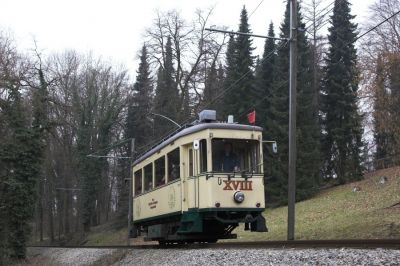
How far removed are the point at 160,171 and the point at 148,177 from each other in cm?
151

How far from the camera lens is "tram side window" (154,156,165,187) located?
54.5ft

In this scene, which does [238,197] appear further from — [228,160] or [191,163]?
[191,163]

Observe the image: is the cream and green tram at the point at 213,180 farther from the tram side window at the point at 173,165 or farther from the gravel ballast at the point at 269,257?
the gravel ballast at the point at 269,257

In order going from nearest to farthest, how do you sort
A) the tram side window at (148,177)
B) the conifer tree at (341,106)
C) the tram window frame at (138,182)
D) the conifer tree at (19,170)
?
the tram side window at (148,177), the tram window frame at (138,182), the conifer tree at (19,170), the conifer tree at (341,106)

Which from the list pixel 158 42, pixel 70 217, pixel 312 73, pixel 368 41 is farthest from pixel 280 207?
pixel 70 217

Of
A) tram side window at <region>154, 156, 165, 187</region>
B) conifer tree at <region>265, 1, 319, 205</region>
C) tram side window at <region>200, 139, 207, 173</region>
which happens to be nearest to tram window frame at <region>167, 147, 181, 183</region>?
tram side window at <region>154, 156, 165, 187</region>

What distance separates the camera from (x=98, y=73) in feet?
177

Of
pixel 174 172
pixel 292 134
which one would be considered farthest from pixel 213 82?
pixel 174 172

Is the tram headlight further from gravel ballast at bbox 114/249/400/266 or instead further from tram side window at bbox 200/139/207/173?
gravel ballast at bbox 114/249/400/266

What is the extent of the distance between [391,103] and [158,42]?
83.9 ft

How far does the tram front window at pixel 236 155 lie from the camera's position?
14.5 m

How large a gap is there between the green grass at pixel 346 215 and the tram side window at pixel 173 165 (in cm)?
610

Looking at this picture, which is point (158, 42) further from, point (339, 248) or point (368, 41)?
point (339, 248)

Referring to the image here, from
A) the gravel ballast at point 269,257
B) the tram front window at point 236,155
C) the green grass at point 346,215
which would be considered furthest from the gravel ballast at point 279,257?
the green grass at point 346,215
